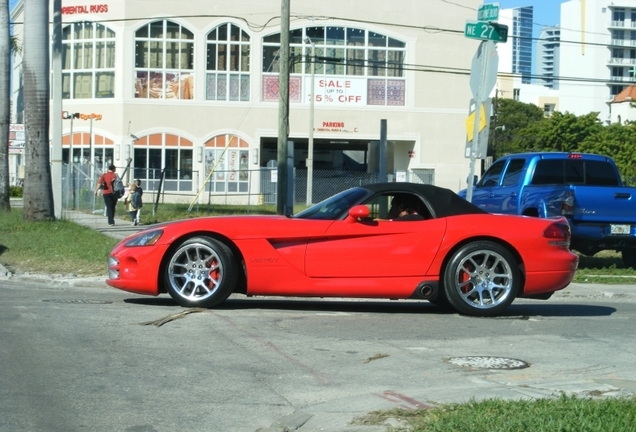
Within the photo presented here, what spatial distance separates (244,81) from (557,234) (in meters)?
37.2

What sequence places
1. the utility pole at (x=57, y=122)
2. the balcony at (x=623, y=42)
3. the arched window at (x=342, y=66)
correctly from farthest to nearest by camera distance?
the balcony at (x=623, y=42) < the arched window at (x=342, y=66) < the utility pole at (x=57, y=122)

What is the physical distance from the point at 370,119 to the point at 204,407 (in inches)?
1617

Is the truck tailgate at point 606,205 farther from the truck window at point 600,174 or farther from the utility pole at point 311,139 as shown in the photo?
the utility pole at point 311,139

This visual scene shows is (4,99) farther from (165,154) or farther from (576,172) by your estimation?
(165,154)

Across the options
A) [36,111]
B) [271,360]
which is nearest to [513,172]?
[36,111]

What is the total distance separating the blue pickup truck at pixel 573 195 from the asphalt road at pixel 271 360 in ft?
13.2

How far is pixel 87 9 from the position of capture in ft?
149

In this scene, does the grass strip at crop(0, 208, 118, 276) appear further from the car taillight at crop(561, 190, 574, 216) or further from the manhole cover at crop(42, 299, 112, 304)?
the car taillight at crop(561, 190, 574, 216)

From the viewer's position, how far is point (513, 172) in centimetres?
1662

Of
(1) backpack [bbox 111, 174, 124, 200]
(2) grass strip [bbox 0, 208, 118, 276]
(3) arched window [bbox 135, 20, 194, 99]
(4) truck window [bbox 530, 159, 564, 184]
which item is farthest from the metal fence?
(4) truck window [bbox 530, 159, 564, 184]

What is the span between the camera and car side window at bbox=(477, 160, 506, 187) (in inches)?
674

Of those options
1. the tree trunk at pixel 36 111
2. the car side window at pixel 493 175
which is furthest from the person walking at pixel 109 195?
the car side window at pixel 493 175

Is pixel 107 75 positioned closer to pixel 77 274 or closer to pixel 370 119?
pixel 370 119

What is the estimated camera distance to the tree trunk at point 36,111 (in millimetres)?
19656
